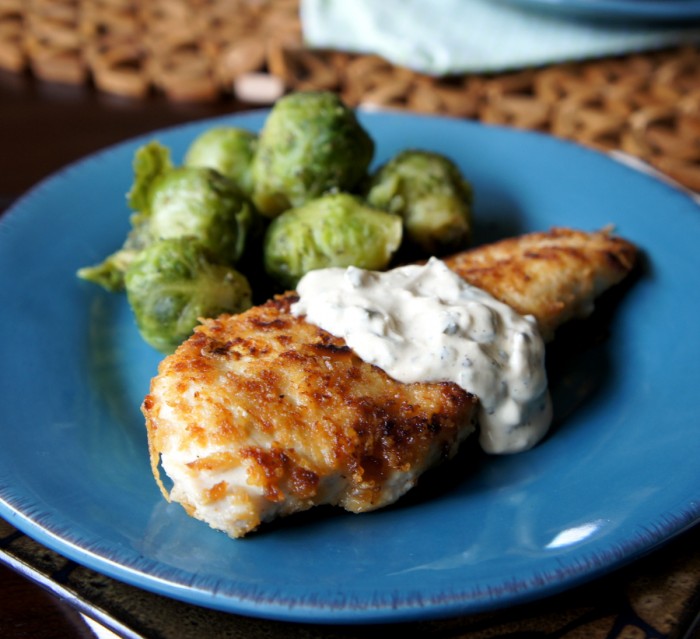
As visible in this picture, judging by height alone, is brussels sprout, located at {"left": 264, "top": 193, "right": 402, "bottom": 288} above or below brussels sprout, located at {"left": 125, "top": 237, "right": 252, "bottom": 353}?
above

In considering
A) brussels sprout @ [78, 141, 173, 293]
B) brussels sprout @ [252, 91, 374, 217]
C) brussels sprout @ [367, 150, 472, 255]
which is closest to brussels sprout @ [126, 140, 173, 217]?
brussels sprout @ [78, 141, 173, 293]

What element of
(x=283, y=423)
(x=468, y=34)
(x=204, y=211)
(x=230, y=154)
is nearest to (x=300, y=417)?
(x=283, y=423)

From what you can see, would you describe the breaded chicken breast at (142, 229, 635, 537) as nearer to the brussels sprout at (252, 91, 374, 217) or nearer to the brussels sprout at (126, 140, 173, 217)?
the brussels sprout at (252, 91, 374, 217)

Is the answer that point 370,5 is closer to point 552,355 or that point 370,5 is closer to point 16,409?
point 552,355

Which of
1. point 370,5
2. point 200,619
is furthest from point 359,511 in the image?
point 370,5

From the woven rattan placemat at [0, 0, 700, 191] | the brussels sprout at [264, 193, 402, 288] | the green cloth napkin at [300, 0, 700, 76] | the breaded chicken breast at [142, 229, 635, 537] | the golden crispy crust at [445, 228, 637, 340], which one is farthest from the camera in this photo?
the green cloth napkin at [300, 0, 700, 76]

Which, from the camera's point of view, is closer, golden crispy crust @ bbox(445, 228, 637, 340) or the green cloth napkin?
golden crispy crust @ bbox(445, 228, 637, 340)

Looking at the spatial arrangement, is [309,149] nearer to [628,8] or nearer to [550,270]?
[550,270]

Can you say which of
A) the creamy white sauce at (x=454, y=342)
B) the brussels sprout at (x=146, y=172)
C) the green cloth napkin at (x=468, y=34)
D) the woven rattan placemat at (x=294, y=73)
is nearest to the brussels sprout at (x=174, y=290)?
the creamy white sauce at (x=454, y=342)

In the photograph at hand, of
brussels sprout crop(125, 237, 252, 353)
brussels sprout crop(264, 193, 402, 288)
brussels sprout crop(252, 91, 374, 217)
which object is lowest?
brussels sprout crop(125, 237, 252, 353)
